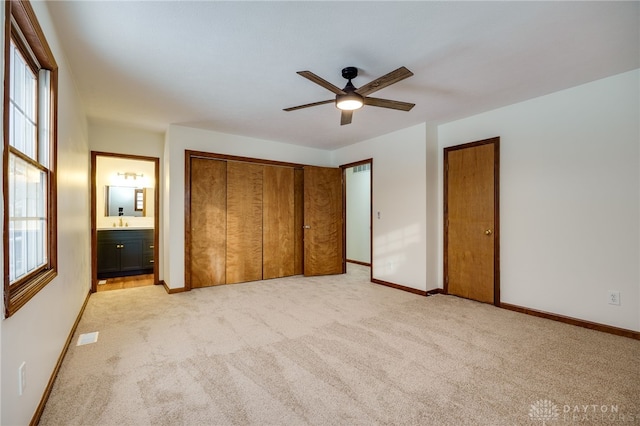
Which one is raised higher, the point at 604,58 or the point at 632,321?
the point at 604,58

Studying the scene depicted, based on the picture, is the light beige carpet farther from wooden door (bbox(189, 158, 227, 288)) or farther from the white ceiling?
the white ceiling

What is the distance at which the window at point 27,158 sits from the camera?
1.34 metres

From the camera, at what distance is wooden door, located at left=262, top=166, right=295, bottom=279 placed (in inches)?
205

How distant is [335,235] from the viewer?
5695 millimetres

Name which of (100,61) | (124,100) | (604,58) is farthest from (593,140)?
(124,100)

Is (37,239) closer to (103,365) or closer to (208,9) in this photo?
(103,365)

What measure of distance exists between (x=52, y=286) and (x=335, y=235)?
4.18 metres

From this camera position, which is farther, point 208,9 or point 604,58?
point 604,58

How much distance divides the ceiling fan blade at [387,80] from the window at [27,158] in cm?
209

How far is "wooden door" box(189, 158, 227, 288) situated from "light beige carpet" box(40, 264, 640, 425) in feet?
3.52

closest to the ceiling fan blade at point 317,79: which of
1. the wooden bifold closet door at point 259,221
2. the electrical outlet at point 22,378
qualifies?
the electrical outlet at point 22,378

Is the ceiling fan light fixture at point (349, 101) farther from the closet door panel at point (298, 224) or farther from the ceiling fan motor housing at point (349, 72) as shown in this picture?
the closet door panel at point (298, 224)

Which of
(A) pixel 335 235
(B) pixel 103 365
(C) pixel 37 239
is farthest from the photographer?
(A) pixel 335 235

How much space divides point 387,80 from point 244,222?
3.37 meters
